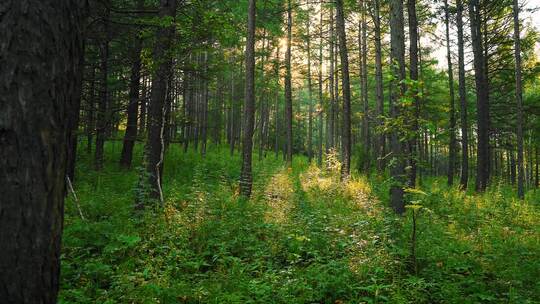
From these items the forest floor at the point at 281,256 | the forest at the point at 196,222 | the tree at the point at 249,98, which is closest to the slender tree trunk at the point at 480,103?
the forest at the point at 196,222

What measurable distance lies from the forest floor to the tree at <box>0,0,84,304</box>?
2587 mm

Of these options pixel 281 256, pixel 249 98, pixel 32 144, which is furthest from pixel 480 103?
pixel 32 144

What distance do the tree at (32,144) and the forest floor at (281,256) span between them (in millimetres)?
2587

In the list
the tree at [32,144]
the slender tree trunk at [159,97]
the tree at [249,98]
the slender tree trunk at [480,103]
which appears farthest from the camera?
the slender tree trunk at [480,103]

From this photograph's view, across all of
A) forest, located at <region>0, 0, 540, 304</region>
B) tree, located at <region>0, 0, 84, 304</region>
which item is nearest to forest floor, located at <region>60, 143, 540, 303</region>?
forest, located at <region>0, 0, 540, 304</region>

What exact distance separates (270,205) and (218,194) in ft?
4.60

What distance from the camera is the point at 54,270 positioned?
1652mm

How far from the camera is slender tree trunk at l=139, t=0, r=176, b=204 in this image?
8486 mm

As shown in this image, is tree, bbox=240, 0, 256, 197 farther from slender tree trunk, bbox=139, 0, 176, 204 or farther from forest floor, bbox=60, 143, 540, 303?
slender tree trunk, bbox=139, 0, 176, 204

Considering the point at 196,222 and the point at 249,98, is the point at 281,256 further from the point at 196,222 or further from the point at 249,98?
the point at 249,98

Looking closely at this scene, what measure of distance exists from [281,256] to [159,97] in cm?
508

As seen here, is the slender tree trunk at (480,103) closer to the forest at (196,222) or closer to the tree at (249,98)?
the forest at (196,222)

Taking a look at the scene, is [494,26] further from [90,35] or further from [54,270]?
[54,270]

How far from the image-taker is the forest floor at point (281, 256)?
440 cm
